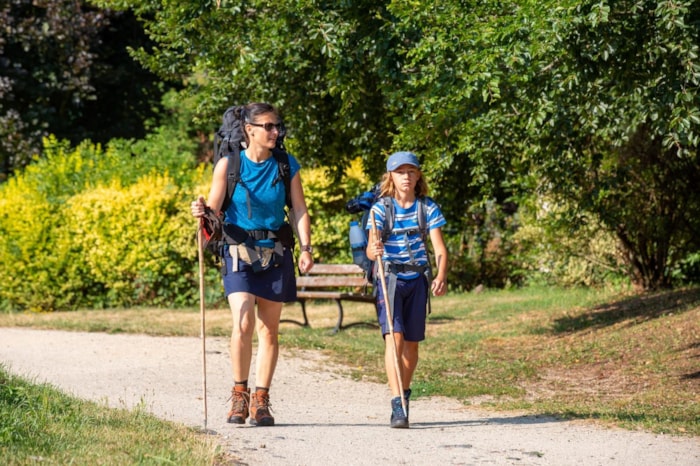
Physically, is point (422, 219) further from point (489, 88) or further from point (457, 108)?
point (457, 108)

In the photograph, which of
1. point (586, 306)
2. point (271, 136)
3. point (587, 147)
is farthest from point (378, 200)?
point (586, 306)

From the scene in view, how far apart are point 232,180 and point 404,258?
1.22 meters

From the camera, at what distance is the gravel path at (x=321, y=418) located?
6.02 metres

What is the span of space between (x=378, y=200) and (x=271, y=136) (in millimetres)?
863

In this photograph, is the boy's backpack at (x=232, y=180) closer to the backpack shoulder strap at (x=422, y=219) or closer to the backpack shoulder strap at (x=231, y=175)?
the backpack shoulder strap at (x=231, y=175)

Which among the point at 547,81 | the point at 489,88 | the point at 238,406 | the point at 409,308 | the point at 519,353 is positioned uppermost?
the point at 547,81

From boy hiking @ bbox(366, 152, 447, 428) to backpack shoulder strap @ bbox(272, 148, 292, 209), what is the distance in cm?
55

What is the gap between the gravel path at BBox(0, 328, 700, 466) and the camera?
6017 millimetres

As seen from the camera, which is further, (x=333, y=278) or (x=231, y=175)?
(x=333, y=278)

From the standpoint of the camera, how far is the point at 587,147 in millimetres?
13227

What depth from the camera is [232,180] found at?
22.0 ft

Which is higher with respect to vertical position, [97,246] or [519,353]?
[97,246]

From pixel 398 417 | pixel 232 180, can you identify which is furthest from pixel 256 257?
pixel 398 417

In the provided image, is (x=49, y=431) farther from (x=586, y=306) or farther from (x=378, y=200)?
(x=586, y=306)
